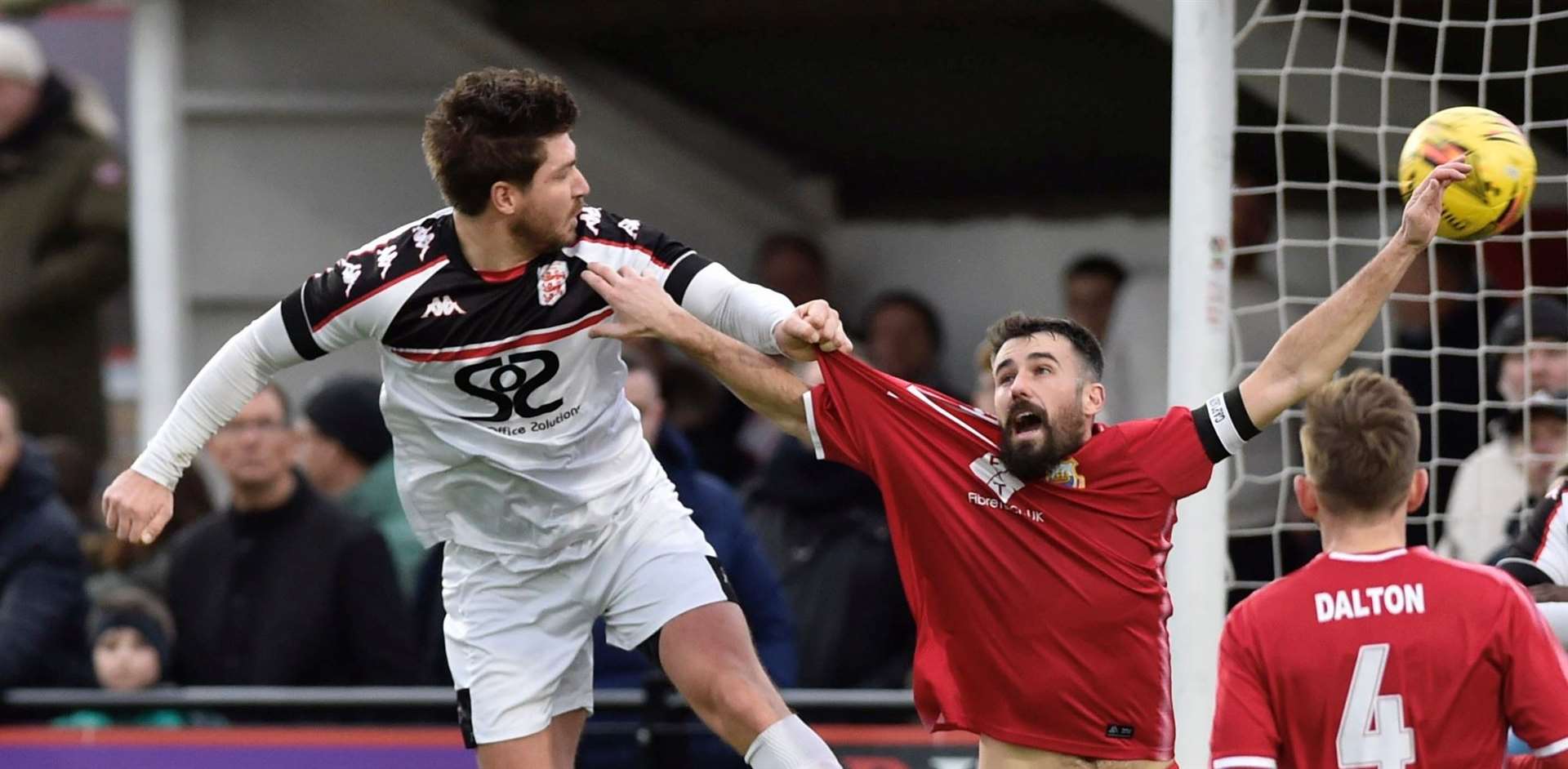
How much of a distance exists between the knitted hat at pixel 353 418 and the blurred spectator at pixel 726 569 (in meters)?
1.49

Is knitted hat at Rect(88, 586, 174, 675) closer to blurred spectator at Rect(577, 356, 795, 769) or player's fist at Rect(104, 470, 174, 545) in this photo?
blurred spectator at Rect(577, 356, 795, 769)

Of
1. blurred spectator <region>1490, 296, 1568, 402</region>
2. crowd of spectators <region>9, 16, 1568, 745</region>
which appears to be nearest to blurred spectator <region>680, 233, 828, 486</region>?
crowd of spectators <region>9, 16, 1568, 745</region>

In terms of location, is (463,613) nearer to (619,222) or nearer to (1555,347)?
(619,222)

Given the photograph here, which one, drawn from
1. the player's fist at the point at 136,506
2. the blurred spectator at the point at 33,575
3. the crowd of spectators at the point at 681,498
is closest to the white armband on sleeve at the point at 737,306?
the player's fist at the point at 136,506

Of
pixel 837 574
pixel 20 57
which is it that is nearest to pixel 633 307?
pixel 837 574

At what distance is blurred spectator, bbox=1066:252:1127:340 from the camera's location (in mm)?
8383

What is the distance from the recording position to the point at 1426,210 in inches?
170

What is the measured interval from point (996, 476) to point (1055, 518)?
154mm

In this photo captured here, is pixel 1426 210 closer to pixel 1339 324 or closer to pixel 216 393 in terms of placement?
pixel 1339 324

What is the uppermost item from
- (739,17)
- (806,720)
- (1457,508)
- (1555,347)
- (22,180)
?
(739,17)

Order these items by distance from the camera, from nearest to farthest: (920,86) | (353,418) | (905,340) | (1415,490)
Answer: (1415,490), (353,418), (905,340), (920,86)

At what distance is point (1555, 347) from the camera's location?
19.4ft

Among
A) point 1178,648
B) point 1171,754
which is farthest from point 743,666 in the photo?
point 1178,648

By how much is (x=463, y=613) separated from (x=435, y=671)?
2.06m
